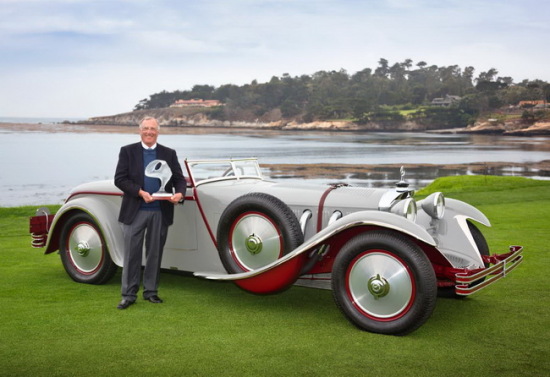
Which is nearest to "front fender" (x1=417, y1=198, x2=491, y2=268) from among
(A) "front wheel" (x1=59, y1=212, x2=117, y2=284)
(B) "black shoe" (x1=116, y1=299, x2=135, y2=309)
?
(B) "black shoe" (x1=116, y1=299, x2=135, y2=309)

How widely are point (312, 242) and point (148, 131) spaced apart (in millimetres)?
1942

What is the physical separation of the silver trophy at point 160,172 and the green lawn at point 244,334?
112 cm

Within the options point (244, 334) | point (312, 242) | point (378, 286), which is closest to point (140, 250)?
point (244, 334)

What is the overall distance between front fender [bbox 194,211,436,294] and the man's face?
4.65 ft

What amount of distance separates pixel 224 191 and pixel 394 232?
1.94 m

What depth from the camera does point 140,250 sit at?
5777 mm

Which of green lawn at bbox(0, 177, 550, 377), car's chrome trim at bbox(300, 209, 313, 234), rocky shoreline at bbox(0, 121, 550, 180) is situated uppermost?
car's chrome trim at bbox(300, 209, 313, 234)

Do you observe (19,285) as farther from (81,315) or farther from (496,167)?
(496,167)

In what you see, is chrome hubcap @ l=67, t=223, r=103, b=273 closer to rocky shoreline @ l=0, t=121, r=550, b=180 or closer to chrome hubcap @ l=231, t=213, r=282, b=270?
chrome hubcap @ l=231, t=213, r=282, b=270

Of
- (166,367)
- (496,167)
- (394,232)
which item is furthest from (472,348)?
(496,167)

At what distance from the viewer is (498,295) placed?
607 cm

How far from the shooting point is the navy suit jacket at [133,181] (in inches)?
220

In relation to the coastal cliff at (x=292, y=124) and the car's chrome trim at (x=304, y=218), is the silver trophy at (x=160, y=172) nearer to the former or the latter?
the car's chrome trim at (x=304, y=218)

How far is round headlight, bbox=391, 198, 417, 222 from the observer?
17.4 feet
